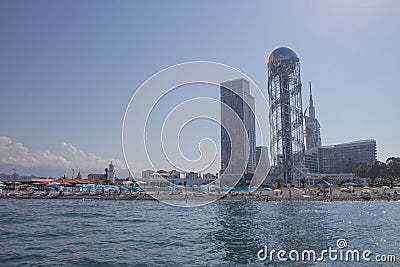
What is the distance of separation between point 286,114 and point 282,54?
673 inches

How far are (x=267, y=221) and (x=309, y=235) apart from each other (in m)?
6.64

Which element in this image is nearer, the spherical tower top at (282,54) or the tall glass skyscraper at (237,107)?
the tall glass skyscraper at (237,107)

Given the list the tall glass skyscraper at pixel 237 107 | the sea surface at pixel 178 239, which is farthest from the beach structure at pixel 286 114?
the sea surface at pixel 178 239

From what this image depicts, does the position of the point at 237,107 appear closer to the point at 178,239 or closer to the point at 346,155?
the point at 178,239

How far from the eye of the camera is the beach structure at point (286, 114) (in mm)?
90000

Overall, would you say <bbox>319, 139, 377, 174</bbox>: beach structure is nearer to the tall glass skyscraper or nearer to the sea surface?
the tall glass skyscraper

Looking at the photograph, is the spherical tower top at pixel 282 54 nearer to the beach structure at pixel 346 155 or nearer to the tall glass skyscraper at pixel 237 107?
the tall glass skyscraper at pixel 237 107

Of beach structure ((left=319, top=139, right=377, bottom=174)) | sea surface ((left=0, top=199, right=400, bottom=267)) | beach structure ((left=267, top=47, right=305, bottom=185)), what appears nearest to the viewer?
sea surface ((left=0, top=199, right=400, bottom=267))

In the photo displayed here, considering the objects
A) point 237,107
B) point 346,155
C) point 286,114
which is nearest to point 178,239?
point 237,107

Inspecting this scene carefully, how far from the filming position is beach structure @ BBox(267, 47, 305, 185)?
90000 millimetres

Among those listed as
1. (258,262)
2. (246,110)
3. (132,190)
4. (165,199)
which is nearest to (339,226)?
(258,262)

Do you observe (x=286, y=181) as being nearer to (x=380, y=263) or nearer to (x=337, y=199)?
(x=337, y=199)

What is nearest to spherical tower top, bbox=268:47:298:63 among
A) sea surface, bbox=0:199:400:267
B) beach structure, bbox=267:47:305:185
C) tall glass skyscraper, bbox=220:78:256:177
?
beach structure, bbox=267:47:305:185

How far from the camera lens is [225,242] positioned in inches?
697
